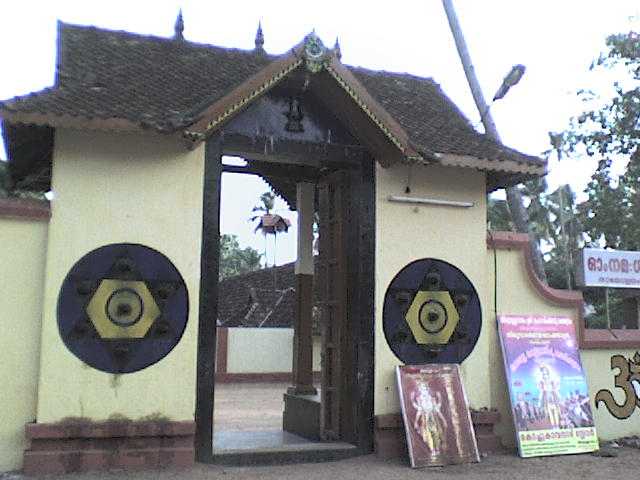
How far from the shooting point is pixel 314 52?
7445 mm

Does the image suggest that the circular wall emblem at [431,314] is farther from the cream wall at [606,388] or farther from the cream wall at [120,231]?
the cream wall at [120,231]

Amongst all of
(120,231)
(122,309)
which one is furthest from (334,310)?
(120,231)

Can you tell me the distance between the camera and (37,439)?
6.77m

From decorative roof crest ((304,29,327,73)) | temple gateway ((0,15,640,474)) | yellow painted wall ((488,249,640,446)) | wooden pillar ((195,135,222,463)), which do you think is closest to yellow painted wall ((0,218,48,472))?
temple gateway ((0,15,640,474))

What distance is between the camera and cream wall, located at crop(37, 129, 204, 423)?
6957mm

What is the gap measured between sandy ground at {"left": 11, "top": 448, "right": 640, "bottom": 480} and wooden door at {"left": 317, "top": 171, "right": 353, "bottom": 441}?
2.52ft

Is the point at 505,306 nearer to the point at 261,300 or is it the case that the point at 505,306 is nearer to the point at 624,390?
the point at 624,390

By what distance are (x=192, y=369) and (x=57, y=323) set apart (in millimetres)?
1440

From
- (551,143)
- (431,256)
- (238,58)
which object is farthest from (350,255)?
(551,143)

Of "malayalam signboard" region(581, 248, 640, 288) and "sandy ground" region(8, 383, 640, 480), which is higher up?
"malayalam signboard" region(581, 248, 640, 288)

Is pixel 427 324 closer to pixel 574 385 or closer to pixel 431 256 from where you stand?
pixel 431 256

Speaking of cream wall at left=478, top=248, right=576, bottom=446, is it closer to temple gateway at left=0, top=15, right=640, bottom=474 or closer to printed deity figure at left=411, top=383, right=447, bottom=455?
temple gateway at left=0, top=15, right=640, bottom=474

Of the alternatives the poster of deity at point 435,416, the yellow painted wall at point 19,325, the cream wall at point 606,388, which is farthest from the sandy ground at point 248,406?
the cream wall at point 606,388

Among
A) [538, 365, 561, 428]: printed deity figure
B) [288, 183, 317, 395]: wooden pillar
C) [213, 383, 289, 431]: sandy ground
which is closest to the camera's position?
[538, 365, 561, 428]: printed deity figure
